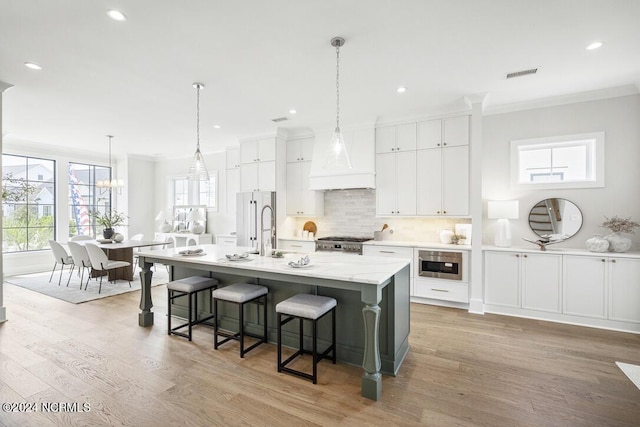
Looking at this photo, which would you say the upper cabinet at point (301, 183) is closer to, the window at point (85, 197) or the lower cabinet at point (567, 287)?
the lower cabinet at point (567, 287)

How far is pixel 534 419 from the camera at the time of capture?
201cm

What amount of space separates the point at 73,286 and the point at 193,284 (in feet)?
12.5

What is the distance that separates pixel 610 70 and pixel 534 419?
3.57 m

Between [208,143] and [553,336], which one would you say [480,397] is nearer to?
[553,336]

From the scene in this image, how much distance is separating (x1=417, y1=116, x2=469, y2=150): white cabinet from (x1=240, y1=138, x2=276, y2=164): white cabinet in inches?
103

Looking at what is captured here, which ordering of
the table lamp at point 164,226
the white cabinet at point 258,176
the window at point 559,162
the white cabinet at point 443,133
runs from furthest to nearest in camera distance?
the table lamp at point 164,226
the white cabinet at point 258,176
the white cabinet at point 443,133
the window at point 559,162

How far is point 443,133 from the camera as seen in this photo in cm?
444

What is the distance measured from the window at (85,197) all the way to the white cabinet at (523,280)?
28.9 ft

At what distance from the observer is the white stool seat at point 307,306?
241 cm

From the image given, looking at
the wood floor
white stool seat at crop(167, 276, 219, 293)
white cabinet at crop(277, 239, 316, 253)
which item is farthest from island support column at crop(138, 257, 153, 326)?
white cabinet at crop(277, 239, 316, 253)

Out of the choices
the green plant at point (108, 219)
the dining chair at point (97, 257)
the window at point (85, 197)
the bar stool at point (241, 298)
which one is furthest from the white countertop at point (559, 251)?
the window at point (85, 197)

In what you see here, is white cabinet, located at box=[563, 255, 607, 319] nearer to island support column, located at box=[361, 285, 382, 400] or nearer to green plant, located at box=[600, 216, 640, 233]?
green plant, located at box=[600, 216, 640, 233]

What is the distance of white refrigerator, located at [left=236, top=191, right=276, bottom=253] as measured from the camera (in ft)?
18.1

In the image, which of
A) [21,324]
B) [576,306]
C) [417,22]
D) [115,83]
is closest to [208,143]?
[115,83]
